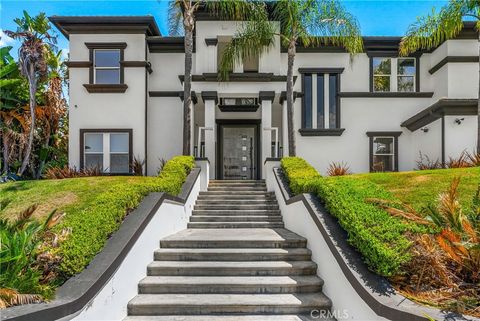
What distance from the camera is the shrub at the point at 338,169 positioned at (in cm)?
1277

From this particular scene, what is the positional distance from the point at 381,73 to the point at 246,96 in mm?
5976

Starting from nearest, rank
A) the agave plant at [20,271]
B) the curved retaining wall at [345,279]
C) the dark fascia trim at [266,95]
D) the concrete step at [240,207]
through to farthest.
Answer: the agave plant at [20,271], the curved retaining wall at [345,279], the concrete step at [240,207], the dark fascia trim at [266,95]

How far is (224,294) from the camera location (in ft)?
16.9

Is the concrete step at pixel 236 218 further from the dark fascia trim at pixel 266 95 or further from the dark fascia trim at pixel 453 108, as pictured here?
the dark fascia trim at pixel 453 108

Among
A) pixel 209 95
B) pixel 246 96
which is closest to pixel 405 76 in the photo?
pixel 246 96

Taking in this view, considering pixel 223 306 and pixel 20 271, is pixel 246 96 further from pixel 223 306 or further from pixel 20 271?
pixel 20 271

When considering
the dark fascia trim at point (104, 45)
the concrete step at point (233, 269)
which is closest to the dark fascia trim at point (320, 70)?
the dark fascia trim at point (104, 45)

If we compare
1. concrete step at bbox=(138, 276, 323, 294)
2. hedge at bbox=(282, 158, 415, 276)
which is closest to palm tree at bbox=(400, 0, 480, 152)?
hedge at bbox=(282, 158, 415, 276)

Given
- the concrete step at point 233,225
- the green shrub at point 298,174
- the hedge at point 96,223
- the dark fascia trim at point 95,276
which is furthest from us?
the concrete step at point 233,225

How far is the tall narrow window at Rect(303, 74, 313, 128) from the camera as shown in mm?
13969

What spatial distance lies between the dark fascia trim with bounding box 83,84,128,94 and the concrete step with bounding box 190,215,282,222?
7301 mm

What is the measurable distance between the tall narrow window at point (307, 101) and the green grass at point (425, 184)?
4.74 m

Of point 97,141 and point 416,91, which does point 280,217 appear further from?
point 416,91

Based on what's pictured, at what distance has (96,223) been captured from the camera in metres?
4.79
